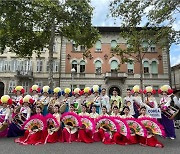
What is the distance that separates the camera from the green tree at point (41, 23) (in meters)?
15.5

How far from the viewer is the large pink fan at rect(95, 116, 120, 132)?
6.52 meters

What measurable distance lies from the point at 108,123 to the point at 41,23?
13.5 meters

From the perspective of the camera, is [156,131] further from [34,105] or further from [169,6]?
[169,6]

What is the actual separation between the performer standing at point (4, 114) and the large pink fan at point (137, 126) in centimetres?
448

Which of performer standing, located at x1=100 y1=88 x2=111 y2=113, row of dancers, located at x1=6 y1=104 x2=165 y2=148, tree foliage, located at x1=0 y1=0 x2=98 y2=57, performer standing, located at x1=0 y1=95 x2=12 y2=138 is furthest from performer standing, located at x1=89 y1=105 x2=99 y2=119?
tree foliage, located at x1=0 y1=0 x2=98 y2=57

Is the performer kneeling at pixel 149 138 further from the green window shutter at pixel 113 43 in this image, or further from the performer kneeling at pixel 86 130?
the green window shutter at pixel 113 43

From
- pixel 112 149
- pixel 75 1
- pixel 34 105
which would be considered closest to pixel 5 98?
pixel 34 105

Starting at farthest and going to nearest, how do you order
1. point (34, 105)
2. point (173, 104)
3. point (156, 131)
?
point (34, 105) → point (173, 104) → point (156, 131)

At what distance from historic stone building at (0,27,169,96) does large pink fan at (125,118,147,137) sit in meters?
20.7

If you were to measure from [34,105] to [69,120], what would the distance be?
2.02 metres

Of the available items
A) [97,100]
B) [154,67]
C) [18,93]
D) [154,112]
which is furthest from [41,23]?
[154,67]

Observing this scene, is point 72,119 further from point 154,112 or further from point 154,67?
point 154,67

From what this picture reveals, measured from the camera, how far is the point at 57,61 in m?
28.4

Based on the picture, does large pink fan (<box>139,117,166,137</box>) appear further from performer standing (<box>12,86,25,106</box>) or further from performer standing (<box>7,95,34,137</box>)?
performer standing (<box>12,86,25,106</box>)
